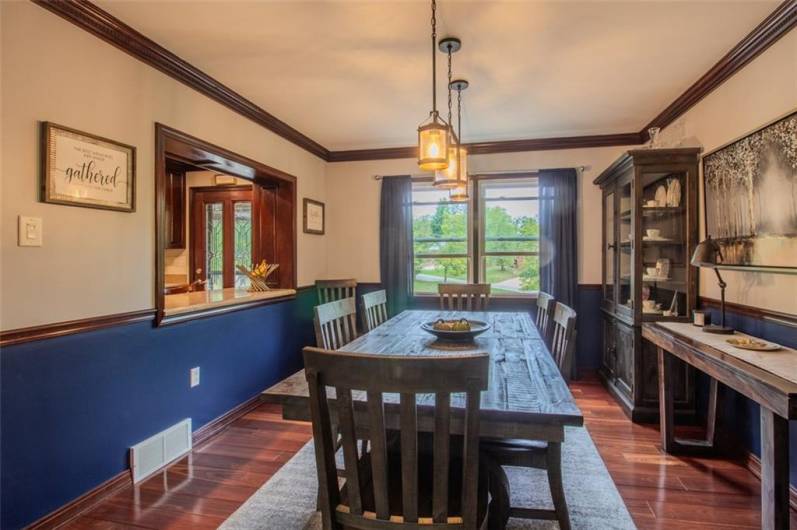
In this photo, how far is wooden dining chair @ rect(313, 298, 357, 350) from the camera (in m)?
2.19

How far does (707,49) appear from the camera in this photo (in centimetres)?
247

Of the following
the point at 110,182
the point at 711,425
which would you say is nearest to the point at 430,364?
the point at 110,182

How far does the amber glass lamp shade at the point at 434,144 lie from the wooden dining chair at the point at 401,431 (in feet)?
3.94

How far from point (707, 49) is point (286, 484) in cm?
352

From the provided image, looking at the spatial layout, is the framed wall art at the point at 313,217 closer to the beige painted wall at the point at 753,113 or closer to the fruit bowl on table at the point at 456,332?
the fruit bowl on table at the point at 456,332

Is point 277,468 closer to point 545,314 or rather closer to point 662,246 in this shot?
point 545,314

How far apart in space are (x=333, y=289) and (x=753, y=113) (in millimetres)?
3621

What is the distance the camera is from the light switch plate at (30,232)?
176 centimetres

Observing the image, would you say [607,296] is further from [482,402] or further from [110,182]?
[110,182]

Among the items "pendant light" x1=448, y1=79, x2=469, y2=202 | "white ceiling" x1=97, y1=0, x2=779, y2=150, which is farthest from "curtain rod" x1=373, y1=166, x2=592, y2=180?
"pendant light" x1=448, y1=79, x2=469, y2=202

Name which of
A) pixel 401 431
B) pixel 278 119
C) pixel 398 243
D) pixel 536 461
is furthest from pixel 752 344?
pixel 278 119

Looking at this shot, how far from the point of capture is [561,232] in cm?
422

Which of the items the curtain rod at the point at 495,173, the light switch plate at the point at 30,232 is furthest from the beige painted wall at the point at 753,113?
the light switch plate at the point at 30,232

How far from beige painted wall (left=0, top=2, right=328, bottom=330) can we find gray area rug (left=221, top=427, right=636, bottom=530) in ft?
4.12
